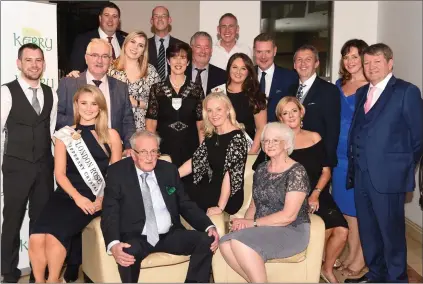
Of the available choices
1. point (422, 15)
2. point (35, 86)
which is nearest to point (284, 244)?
point (35, 86)

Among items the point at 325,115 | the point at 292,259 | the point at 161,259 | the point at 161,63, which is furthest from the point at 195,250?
the point at 161,63

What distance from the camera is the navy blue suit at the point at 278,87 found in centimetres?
466

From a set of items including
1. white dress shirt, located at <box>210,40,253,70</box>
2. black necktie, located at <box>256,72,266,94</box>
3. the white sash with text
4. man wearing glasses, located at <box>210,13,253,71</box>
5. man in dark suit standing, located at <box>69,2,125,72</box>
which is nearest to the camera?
the white sash with text

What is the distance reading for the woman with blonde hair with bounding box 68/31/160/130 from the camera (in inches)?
174

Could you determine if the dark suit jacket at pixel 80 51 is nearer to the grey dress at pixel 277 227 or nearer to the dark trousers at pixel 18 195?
the dark trousers at pixel 18 195

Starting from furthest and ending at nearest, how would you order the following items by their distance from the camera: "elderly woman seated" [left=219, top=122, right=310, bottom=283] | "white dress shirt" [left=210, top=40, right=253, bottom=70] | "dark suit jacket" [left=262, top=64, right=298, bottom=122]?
"white dress shirt" [left=210, top=40, right=253, bottom=70] < "dark suit jacket" [left=262, top=64, right=298, bottom=122] < "elderly woman seated" [left=219, top=122, right=310, bottom=283]

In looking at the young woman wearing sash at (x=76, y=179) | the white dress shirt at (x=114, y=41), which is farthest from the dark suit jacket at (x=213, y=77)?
the young woman wearing sash at (x=76, y=179)

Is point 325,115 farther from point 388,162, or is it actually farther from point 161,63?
point 161,63

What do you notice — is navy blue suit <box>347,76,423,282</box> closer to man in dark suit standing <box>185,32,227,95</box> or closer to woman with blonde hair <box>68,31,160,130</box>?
man in dark suit standing <box>185,32,227,95</box>

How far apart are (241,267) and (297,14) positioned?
15.0 ft

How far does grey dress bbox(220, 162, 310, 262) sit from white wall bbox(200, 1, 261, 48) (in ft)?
12.4

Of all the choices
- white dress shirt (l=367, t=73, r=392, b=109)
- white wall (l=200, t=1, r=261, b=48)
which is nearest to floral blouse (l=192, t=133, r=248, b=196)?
white dress shirt (l=367, t=73, r=392, b=109)

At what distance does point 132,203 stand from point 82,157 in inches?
19.1

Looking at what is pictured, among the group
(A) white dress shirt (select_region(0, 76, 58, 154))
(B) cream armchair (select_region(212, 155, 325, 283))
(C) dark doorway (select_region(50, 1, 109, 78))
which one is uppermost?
(C) dark doorway (select_region(50, 1, 109, 78))
